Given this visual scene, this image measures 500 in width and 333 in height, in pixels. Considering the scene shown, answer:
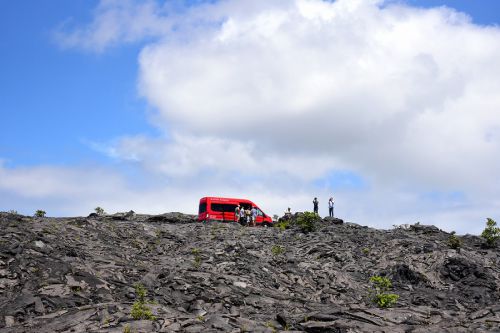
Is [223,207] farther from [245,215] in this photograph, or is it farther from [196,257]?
[196,257]

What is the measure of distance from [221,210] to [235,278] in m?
21.4

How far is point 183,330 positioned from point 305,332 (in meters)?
4.58

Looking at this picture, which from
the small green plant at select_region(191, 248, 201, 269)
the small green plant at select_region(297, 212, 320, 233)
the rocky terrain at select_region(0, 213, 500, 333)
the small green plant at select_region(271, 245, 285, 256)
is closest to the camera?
the rocky terrain at select_region(0, 213, 500, 333)

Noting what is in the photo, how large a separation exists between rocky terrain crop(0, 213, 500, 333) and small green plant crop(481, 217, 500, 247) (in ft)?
2.66

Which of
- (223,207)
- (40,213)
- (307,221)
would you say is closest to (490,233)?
(307,221)

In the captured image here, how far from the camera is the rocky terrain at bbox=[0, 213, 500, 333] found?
63.8 ft

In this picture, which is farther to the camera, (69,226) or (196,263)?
(69,226)

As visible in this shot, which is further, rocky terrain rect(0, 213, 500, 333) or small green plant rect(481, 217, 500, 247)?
small green plant rect(481, 217, 500, 247)

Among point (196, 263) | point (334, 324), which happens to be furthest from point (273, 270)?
point (334, 324)

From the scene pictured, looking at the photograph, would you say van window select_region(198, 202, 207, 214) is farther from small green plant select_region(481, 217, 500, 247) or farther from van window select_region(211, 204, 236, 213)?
small green plant select_region(481, 217, 500, 247)

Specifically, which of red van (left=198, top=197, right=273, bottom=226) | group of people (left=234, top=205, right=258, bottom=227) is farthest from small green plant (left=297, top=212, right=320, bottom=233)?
red van (left=198, top=197, right=273, bottom=226)

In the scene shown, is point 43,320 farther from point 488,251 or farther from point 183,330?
point 488,251

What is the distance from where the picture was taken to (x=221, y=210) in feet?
157

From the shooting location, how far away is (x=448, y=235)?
41.4 m
